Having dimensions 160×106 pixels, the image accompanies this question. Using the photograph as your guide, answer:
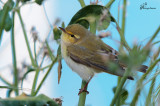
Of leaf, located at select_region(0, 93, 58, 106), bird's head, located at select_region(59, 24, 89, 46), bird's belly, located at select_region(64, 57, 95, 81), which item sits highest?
bird's head, located at select_region(59, 24, 89, 46)

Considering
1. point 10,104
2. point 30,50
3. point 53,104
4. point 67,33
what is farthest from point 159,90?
point 67,33

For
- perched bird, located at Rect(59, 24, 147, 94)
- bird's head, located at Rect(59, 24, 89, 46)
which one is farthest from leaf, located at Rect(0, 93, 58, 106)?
bird's head, located at Rect(59, 24, 89, 46)

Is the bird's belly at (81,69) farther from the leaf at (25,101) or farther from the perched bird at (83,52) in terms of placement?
the leaf at (25,101)

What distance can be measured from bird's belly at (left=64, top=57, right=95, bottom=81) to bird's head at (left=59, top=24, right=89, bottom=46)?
113mm

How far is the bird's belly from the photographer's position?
4.20ft

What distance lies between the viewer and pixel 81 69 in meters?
1.33

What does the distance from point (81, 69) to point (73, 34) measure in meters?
0.21

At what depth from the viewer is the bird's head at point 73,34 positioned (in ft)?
4.38

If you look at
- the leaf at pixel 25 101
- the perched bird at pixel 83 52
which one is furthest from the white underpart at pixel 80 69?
the leaf at pixel 25 101

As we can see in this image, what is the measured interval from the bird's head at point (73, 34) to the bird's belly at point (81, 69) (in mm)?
113

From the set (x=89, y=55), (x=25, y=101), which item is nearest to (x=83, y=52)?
→ (x=89, y=55)

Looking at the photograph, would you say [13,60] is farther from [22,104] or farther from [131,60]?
[131,60]

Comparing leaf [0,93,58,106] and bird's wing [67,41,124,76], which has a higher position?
bird's wing [67,41,124,76]

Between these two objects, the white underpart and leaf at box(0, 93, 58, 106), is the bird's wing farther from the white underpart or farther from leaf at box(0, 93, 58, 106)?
leaf at box(0, 93, 58, 106)
